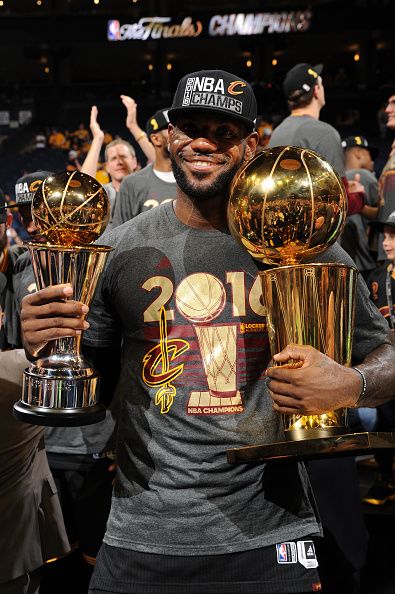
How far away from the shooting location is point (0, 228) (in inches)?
124

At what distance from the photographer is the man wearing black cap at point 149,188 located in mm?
4004

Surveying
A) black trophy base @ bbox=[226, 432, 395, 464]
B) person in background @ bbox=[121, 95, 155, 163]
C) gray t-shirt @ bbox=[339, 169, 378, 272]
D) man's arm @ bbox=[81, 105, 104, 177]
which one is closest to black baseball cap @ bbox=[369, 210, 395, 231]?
gray t-shirt @ bbox=[339, 169, 378, 272]

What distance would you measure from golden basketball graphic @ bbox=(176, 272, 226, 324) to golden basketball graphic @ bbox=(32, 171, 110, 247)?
230 millimetres

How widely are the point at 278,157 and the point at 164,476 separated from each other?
2.25ft

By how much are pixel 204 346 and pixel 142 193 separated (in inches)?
98.1

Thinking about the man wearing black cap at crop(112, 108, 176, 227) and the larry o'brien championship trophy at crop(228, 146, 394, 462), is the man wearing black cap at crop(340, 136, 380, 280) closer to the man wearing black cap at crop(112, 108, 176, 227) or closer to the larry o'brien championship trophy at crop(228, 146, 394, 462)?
the man wearing black cap at crop(112, 108, 176, 227)

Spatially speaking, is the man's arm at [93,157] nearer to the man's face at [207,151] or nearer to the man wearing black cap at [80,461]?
the man wearing black cap at [80,461]

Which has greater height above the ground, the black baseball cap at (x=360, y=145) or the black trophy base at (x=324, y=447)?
the black baseball cap at (x=360, y=145)

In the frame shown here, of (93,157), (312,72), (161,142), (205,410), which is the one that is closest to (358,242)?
(312,72)

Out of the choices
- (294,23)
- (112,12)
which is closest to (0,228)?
(294,23)

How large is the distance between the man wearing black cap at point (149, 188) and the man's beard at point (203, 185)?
2295 millimetres

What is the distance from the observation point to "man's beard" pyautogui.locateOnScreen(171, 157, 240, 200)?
1644 millimetres

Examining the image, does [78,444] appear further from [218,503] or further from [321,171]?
[321,171]

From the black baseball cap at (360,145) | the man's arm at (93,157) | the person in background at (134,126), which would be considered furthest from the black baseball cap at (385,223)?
the black baseball cap at (360,145)
